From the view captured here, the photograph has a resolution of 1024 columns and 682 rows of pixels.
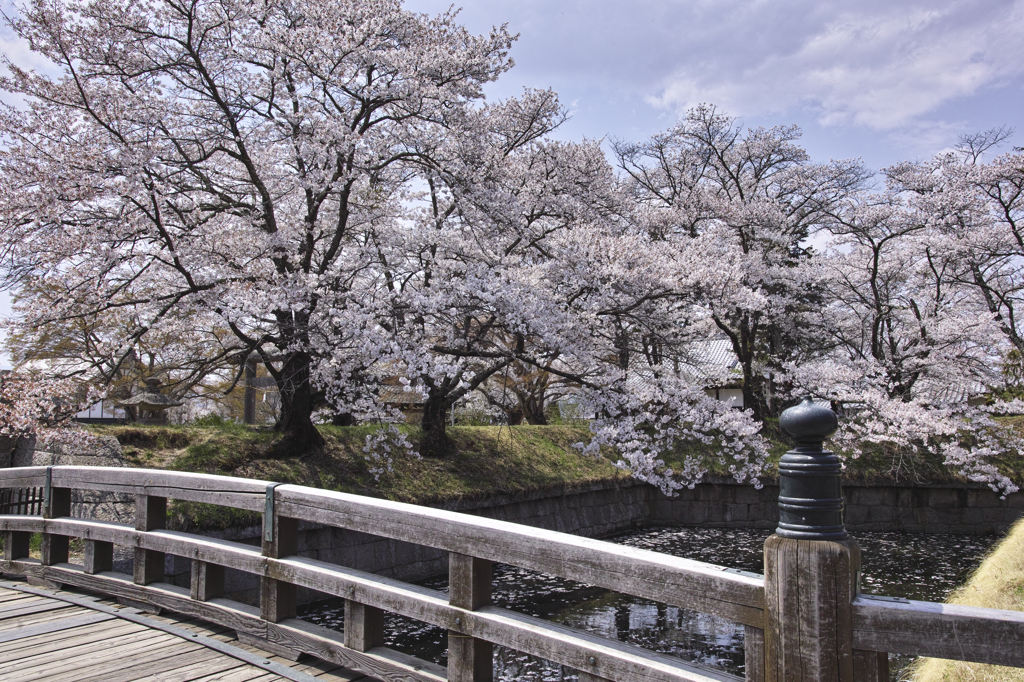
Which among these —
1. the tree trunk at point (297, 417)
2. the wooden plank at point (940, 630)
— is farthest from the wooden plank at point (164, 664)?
the tree trunk at point (297, 417)

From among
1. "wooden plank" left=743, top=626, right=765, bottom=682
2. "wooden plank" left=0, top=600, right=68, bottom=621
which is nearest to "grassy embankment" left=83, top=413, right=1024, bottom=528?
"wooden plank" left=0, top=600, right=68, bottom=621

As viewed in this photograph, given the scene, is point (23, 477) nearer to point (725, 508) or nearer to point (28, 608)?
point (28, 608)

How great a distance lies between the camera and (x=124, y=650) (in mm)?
3441

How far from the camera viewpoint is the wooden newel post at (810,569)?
2016mm

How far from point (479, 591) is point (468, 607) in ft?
0.28

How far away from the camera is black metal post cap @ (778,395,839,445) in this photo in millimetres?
2102

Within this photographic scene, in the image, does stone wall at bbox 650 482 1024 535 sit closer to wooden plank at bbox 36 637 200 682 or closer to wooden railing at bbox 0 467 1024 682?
wooden railing at bbox 0 467 1024 682

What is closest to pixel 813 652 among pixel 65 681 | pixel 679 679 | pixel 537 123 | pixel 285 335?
pixel 679 679

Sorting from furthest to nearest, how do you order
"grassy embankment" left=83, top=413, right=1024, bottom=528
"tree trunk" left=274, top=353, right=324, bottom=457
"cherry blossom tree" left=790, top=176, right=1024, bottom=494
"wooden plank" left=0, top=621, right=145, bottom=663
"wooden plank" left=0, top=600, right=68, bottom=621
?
"cherry blossom tree" left=790, top=176, right=1024, bottom=494 → "tree trunk" left=274, top=353, right=324, bottom=457 → "grassy embankment" left=83, top=413, right=1024, bottom=528 → "wooden plank" left=0, top=600, right=68, bottom=621 → "wooden plank" left=0, top=621, right=145, bottom=663

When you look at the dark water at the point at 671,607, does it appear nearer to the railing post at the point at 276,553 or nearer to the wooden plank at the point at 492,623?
the railing post at the point at 276,553

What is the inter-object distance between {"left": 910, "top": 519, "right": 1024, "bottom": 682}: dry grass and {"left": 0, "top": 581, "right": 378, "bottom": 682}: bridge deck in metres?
4.20

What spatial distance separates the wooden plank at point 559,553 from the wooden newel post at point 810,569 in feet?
0.38

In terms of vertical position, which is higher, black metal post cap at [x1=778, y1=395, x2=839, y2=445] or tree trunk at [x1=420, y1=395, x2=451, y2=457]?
black metal post cap at [x1=778, y1=395, x2=839, y2=445]

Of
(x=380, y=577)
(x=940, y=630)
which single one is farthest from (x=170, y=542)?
(x=940, y=630)
